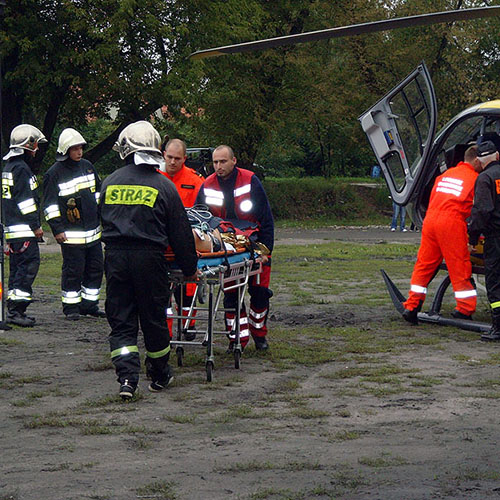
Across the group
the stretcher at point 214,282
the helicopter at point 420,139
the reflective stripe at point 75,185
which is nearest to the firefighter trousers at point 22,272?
the reflective stripe at point 75,185

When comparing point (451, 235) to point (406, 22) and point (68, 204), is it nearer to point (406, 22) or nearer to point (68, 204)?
point (68, 204)

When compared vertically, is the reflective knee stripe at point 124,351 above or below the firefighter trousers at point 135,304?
below

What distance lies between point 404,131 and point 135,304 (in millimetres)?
4985

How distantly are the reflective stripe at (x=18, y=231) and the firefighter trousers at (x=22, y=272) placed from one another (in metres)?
0.07

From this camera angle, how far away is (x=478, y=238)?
10.1m

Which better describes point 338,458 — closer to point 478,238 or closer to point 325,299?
point 478,238

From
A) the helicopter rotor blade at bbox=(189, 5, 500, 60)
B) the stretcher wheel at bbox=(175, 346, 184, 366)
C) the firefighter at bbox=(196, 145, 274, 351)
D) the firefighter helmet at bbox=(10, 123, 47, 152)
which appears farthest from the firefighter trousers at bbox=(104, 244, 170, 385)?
the firefighter helmet at bbox=(10, 123, 47, 152)

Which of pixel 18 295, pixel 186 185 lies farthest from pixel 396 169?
pixel 18 295

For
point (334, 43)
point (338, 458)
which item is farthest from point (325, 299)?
point (334, 43)

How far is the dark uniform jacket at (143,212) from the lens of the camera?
669 cm

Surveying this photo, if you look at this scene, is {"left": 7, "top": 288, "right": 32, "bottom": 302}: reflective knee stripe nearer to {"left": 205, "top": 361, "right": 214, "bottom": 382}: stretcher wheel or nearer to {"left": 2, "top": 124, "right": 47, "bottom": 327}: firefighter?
{"left": 2, "top": 124, "right": 47, "bottom": 327}: firefighter

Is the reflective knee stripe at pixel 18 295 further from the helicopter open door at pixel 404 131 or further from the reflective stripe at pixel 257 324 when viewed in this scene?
the helicopter open door at pixel 404 131

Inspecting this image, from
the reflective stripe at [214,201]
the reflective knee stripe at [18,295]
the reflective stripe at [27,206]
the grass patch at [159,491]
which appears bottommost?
the reflective knee stripe at [18,295]

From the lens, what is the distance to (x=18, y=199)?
10.1 meters
